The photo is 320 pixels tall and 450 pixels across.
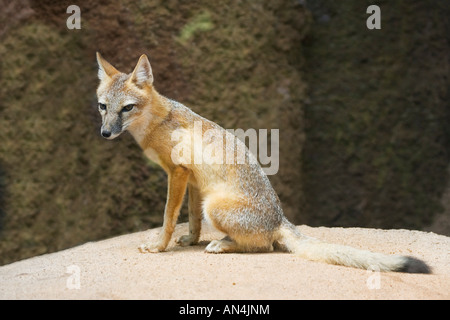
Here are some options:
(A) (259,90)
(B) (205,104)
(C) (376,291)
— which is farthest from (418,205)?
(C) (376,291)

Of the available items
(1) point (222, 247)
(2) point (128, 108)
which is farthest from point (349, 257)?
(2) point (128, 108)

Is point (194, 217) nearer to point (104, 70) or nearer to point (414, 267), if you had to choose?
point (104, 70)

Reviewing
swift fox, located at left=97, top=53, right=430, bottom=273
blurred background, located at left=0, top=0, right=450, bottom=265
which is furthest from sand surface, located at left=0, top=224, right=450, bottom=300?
blurred background, located at left=0, top=0, right=450, bottom=265

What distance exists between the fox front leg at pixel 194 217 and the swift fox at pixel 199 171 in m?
0.07

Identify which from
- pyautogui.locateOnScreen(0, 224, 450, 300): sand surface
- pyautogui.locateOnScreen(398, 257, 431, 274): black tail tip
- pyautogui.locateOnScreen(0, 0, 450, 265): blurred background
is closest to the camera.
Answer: pyautogui.locateOnScreen(0, 224, 450, 300): sand surface

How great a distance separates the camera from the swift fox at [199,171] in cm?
428

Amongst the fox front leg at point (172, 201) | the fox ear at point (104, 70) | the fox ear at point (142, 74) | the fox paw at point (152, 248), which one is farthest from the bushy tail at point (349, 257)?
the fox ear at point (104, 70)

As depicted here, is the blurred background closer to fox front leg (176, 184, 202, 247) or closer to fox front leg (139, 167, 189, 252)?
fox front leg (176, 184, 202, 247)

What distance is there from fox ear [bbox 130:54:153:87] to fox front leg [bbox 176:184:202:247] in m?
1.01

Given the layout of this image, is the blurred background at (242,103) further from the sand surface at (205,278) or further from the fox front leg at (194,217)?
the sand surface at (205,278)

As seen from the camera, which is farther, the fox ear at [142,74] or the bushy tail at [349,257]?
the fox ear at [142,74]

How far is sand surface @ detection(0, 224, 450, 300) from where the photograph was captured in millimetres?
3170

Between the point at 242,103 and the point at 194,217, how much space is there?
2213 millimetres

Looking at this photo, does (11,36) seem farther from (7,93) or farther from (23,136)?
(23,136)
